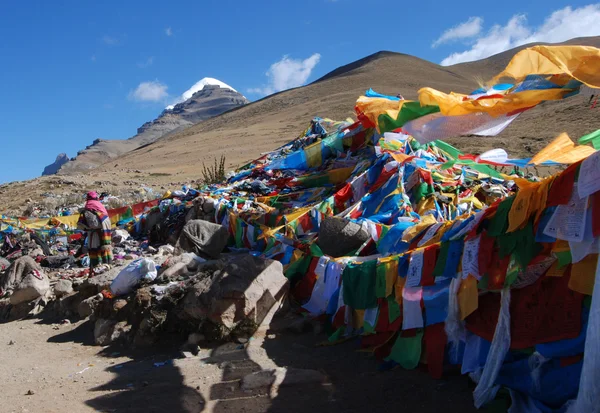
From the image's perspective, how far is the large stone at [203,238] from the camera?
33.0 ft

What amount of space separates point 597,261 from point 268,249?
237 inches

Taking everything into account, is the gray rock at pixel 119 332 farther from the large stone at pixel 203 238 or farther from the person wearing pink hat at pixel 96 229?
the large stone at pixel 203 238

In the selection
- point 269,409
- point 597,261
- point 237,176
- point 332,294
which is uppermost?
point 237,176

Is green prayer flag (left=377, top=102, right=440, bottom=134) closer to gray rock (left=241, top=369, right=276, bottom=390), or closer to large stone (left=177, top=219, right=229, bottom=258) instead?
gray rock (left=241, top=369, right=276, bottom=390)

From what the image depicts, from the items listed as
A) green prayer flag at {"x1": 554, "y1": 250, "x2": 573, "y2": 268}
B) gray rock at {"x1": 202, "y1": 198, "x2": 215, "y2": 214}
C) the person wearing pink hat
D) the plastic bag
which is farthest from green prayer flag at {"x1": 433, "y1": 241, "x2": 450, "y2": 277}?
gray rock at {"x1": 202, "y1": 198, "x2": 215, "y2": 214}

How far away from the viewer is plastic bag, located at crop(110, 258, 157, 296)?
310 inches

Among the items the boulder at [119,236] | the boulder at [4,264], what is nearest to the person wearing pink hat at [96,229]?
the boulder at [119,236]

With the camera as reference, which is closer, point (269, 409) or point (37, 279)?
point (269, 409)

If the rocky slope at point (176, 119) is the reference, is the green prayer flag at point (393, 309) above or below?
below

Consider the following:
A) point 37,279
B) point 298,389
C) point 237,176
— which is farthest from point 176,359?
point 237,176

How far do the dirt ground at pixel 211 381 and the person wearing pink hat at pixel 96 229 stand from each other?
8.89ft

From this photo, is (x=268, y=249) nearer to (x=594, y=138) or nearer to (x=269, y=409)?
(x=269, y=409)

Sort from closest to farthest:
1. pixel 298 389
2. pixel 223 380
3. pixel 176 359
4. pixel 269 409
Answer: pixel 269 409 → pixel 298 389 → pixel 223 380 → pixel 176 359

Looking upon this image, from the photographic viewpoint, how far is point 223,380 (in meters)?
5.59
